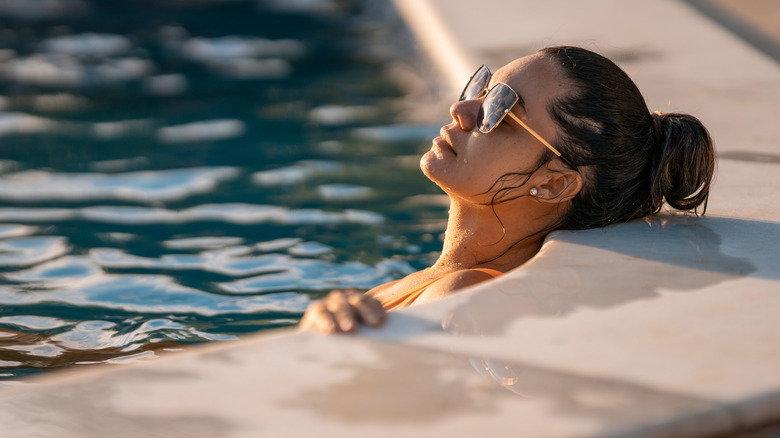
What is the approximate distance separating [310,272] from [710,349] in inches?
90.9

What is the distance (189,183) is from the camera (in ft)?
16.9

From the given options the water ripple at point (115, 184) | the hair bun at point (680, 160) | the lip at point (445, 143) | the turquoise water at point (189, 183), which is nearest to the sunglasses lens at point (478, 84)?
the lip at point (445, 143)

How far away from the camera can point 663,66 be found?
541 centimetres

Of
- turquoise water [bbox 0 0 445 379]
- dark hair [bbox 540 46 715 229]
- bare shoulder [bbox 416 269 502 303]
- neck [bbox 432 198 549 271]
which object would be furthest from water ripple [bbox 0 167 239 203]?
dark hair [bbox 540 46 715 229]

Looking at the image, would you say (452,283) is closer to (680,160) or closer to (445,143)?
(445,143)

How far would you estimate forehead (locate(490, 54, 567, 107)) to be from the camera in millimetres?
2832

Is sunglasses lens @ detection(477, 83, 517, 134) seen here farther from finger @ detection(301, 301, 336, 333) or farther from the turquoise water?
the turquoise water

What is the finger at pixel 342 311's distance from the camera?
2.10 m

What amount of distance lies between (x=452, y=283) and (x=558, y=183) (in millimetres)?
475

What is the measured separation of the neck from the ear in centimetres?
8

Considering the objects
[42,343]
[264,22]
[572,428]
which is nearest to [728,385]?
[572,428]

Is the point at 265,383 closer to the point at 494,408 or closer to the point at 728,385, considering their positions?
the point at 494,408

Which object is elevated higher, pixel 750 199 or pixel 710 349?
pixel 750 199

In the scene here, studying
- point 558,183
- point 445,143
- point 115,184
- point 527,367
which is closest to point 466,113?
point 445,143
